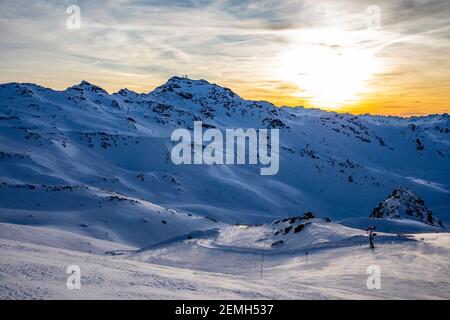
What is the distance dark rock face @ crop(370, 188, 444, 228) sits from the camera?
4597 cm

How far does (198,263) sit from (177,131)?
100408mm

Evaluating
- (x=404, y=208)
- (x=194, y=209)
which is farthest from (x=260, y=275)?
(x=194, y=209)

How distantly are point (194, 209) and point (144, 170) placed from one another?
81.2 ft

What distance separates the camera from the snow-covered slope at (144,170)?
62534 millimetres

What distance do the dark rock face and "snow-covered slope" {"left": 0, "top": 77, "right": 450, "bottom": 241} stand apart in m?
21.6

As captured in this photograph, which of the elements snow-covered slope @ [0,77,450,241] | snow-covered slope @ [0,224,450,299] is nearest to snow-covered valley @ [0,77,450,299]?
snow-covered slope @ [0,224,450,299]

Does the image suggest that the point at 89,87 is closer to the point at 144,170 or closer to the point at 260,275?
the point at 144,170

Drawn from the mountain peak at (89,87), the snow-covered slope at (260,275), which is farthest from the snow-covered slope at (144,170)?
the snow-covered slope at (260,275)

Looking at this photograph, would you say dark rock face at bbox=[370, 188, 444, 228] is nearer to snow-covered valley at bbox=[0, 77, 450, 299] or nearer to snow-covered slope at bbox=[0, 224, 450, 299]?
snow-covered valley at bbox=[0, 77, 450, 299]

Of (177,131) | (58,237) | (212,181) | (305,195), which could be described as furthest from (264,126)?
(58,237)

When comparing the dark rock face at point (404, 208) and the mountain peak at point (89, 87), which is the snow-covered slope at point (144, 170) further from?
the dark rock face at point (404, 208)

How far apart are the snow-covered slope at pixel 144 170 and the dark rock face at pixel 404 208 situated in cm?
2161

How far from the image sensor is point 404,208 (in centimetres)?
4656

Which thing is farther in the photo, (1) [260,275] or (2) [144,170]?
(2) [144,170]
